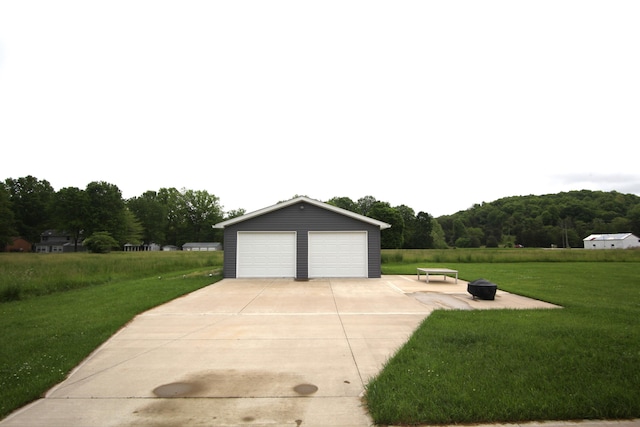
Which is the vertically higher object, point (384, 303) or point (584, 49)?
point (584, 49)

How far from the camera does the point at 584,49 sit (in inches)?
413

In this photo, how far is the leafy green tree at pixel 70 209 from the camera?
58000 millimetres

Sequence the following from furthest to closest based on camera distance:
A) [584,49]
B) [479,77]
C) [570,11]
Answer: [479,77] < [584,49] < [570,11]

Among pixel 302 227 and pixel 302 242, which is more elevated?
pixel 302 227

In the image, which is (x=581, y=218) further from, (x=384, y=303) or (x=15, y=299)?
(x=15, y=299)

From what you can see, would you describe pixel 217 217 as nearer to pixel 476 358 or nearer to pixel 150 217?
pixel 150 217

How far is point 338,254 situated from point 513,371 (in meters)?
11.3

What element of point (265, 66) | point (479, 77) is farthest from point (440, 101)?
point (265, 66)

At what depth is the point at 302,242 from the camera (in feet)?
50.3

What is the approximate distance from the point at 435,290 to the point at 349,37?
351 inches

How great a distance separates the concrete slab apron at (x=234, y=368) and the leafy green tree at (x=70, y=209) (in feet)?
201

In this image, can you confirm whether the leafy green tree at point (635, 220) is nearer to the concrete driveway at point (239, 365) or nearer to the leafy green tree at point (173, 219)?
the concrete driveway at point (239, 365)

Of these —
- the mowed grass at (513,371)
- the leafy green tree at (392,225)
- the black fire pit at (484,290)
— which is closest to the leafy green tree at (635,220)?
the leafy green tree at (392,225)

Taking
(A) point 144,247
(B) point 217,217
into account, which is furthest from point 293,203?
(A) point 144,247
